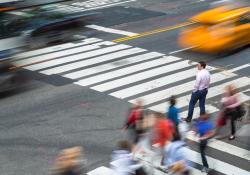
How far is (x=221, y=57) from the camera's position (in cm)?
2312

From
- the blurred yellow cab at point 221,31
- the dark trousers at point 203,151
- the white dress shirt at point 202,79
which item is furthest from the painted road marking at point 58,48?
the dark trousers at point 203,151

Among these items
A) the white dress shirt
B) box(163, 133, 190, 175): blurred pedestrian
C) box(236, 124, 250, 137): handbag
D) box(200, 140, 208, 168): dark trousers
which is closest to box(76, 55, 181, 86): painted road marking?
the white dress shirt

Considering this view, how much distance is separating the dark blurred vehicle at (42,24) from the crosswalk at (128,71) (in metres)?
0.59

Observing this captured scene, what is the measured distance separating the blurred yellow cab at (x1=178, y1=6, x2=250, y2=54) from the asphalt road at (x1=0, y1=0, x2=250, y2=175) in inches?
16.9

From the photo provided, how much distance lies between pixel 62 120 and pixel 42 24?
264 inches

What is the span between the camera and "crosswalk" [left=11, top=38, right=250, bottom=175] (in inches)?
760

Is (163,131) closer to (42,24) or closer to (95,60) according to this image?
(95,60)

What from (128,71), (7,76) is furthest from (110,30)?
(7,76)

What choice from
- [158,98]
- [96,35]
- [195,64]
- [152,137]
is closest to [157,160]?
[152,137]

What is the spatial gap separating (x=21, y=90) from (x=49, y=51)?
5119 millimetres

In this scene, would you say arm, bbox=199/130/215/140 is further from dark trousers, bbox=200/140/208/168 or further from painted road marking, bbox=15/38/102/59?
painted road marking, bbox=15/38/102/59

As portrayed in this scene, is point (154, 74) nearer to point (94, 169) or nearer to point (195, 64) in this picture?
point (195, 64)

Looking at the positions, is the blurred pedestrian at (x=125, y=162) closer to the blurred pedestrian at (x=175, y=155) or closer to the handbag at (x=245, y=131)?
the blurred pedestrian at (x=175, y=155)

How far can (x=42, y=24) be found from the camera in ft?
74.3
